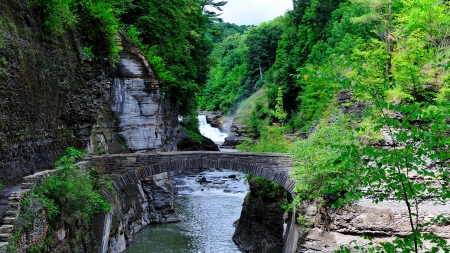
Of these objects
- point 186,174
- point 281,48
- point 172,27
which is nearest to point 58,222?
point 172,27

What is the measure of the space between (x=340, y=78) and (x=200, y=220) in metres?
18.0

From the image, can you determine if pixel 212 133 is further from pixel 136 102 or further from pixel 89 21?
pixel 89 21

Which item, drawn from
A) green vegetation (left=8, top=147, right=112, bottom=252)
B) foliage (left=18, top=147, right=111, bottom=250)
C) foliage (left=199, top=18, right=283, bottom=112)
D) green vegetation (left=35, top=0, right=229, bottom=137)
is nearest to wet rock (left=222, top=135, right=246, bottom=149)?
foliage (left=199, top=18, right=283, bottom=112)

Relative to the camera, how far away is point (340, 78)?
12.6ft

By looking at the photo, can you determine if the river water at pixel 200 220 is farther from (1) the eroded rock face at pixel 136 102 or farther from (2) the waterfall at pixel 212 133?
(2) the waterfall at pixel 212 133

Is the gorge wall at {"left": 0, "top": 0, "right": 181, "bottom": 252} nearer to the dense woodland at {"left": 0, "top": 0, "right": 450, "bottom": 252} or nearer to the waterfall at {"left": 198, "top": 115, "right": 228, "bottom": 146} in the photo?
the dense woodland at {"left": 0, "top": 0, "right": 450, "bottom": 252}

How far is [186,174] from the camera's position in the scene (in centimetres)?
3250

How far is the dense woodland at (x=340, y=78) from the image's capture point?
3723 mm

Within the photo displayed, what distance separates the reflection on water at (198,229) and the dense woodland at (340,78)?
4.16 metres

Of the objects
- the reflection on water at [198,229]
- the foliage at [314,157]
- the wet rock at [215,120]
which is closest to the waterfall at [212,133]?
the wet rock at [215,120]

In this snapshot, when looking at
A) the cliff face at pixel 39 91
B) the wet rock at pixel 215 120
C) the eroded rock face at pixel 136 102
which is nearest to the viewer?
the cliff face at pixel 39 91

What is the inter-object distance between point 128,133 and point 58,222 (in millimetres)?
9643

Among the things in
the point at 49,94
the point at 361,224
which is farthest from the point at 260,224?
the point at 49,94

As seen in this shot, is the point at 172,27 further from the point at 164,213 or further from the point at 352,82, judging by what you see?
the point at 352,82
